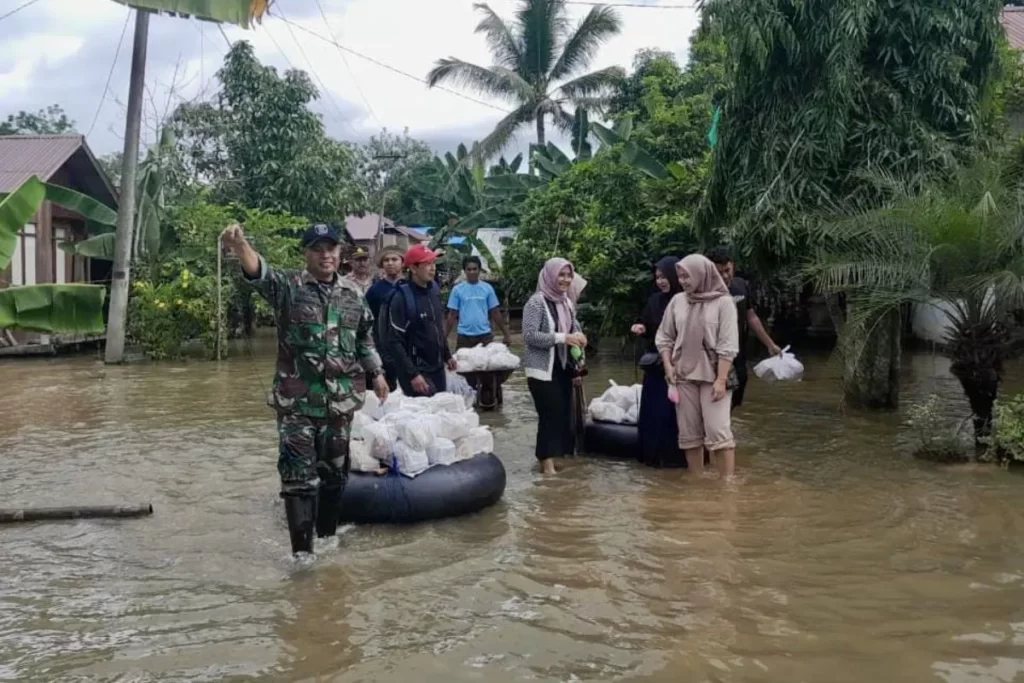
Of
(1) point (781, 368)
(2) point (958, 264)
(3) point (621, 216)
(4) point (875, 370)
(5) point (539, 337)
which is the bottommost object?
(4) point (875, 370)

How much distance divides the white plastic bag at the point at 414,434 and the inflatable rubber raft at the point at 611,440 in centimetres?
242

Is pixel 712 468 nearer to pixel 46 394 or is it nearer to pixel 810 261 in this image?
pixel 810 261

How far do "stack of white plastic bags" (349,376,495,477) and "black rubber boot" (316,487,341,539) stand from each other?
1.82ft

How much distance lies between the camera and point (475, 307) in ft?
36.2

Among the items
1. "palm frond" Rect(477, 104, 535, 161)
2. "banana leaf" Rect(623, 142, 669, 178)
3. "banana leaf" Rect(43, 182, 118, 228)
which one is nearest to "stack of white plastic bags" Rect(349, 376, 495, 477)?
"banana leaf" Rect(43, 182, 118, 228)

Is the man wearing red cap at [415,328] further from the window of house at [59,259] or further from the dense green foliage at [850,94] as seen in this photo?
the window of house at [59,259]

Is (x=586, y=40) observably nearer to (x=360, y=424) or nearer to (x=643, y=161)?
(x=643, y=161)

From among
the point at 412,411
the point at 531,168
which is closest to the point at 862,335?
the point at 412,411

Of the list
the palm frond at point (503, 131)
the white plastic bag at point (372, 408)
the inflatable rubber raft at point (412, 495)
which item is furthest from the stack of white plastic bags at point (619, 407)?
the palm frond at point (503, 131)

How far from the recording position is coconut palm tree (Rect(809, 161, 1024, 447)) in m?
7.39

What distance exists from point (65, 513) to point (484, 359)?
494 cm

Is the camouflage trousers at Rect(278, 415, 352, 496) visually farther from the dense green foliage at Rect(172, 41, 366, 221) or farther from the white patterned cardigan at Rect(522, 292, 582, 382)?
the dense green foliage at Rect(172, 41, 366, 221)

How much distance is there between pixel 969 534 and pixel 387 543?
349cm

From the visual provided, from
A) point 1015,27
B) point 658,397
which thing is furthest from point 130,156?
point 1015,27
